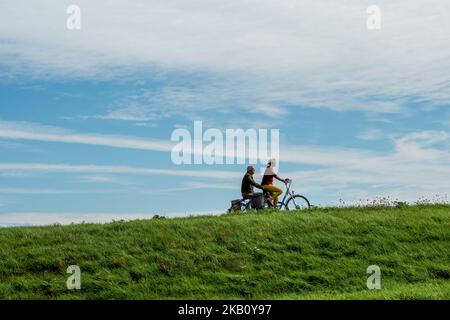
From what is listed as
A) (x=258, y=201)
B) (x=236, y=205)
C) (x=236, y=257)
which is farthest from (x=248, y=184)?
(x=236, y=257)

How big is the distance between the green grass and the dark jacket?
9.05 feet

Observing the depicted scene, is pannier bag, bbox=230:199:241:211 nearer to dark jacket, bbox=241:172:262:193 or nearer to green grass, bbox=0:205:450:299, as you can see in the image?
dark jacket, bbox=241:172:262:193

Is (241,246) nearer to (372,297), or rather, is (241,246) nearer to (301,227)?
(301,227)

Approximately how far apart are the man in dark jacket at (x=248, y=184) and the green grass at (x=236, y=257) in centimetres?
275

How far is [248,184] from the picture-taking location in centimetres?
3219

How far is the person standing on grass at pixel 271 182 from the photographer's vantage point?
106ft

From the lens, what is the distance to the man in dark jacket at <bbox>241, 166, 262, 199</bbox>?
105 ft

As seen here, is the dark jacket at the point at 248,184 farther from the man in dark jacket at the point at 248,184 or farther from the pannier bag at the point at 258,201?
the pannier bag at the point at 258,201

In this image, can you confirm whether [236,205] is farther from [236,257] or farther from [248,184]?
[236,257]

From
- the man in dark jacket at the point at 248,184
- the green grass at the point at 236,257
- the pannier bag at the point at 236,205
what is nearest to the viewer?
the green grass at the point at 236,257

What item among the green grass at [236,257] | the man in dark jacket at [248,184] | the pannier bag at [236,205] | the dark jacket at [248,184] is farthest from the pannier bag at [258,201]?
the green grass at [236,257]

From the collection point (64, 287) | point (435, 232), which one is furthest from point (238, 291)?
point (435, 232)

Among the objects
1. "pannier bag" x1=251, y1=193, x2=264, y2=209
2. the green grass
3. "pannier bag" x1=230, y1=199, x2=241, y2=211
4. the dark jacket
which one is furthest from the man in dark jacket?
the green grass
